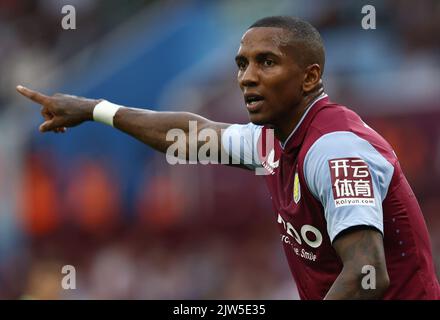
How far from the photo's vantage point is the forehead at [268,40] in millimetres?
5324

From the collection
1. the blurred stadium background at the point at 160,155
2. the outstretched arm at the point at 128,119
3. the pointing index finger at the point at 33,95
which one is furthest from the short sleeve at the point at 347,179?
the blurred stadium background at the point at 160,155

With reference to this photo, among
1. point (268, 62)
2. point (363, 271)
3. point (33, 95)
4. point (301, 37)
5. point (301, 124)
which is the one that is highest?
point (33, 95)

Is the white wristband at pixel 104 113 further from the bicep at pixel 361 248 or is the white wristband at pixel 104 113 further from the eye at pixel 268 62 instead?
the bicep at pixel 361 248

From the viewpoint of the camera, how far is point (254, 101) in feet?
17.9

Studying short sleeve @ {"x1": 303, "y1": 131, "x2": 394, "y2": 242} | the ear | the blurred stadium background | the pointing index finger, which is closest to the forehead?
the ear

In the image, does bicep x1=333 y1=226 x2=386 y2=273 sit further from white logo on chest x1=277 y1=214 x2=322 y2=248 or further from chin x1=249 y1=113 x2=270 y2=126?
chin x1=249 y1=113 x2=270 y2=126

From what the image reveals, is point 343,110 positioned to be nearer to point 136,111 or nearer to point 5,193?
point 136,111

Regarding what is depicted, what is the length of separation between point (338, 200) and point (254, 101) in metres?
0.94

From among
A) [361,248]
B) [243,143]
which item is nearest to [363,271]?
[361,248]

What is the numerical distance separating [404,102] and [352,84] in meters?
0.88

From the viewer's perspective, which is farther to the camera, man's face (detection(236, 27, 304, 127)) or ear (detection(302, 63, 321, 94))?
ear (detection(302, 63, 321, 94))

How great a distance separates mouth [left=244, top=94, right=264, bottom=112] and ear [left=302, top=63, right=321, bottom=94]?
0.84ft

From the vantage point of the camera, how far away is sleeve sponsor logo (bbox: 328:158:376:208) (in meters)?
4.75

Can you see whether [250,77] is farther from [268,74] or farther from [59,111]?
[59,111]
